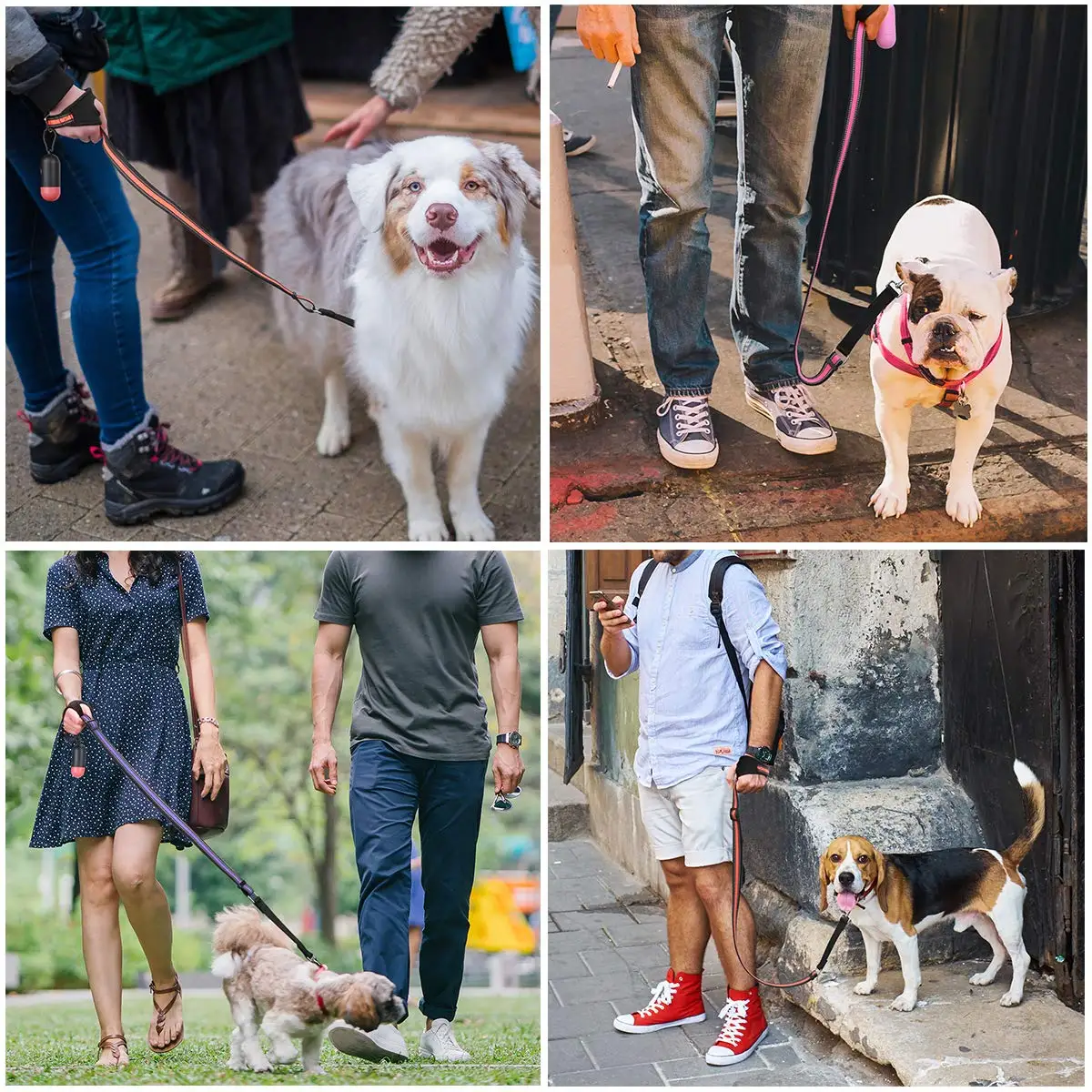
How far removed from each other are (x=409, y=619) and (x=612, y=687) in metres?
2.18

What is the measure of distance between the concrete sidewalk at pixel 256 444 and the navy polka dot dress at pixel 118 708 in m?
0.86

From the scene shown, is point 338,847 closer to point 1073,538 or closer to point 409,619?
point 409,619

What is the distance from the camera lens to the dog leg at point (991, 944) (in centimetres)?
316

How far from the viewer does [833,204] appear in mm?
3646

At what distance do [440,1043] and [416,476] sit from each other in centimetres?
179

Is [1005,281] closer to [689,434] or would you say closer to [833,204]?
[833,204]

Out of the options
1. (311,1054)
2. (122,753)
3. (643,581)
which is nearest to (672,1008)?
(311,1054)

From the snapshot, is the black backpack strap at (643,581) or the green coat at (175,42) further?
the green coat at (175,42)

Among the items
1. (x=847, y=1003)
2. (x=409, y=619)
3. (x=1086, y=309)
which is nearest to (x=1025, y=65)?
(x=1086, y=309)

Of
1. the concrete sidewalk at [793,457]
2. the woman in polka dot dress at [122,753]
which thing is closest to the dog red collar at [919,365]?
the concrete sidewalk at [793,457]

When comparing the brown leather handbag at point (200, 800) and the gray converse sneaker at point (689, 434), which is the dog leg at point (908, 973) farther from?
the brown leather handbag at point (200, 800)

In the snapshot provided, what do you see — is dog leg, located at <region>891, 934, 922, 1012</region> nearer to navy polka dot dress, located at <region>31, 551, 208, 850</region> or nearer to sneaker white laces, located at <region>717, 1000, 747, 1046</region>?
sneaker white laces, located at <region>717, 1000, 747, 1046</region>

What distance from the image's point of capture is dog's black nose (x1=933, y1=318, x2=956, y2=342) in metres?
3.16

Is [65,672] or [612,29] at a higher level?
[612,29]
